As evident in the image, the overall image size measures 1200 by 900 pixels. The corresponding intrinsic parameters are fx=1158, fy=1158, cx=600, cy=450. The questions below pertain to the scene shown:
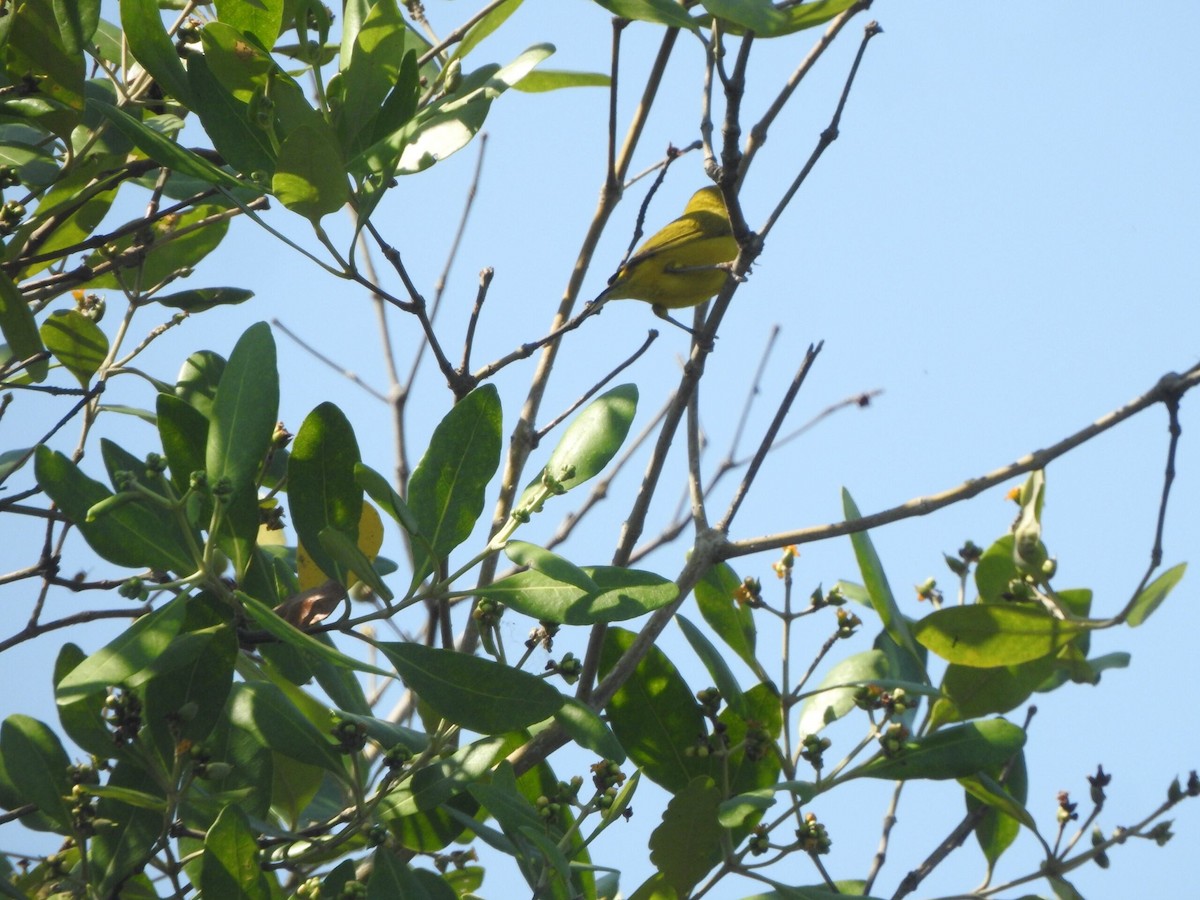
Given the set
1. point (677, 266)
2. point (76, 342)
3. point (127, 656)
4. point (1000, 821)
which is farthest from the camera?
point (677, 266)

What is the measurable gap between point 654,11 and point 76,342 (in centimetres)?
148

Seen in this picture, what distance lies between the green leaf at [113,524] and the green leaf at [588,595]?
1.55 ft

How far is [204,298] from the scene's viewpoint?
263 centimetres

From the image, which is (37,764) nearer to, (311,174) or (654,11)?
(311,174)

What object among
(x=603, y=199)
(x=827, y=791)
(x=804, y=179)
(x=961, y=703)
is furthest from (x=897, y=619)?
(x=603, y=199)

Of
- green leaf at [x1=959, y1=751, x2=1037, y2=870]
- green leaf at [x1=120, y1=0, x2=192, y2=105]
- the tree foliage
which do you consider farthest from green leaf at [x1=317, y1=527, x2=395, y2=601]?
green leaf at [x1=959, y1=751, x2=1037, y2=870]

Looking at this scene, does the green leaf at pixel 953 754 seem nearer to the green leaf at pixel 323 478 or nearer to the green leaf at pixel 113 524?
the green leaf at pixel 323 478

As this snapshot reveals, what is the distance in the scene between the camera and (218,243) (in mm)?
2879

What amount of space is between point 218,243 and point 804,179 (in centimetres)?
151

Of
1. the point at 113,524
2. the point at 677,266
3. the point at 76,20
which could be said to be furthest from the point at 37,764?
the point at 677,266

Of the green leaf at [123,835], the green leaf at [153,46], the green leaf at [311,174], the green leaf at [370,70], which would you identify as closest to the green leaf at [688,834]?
the green leaf at [123,835]

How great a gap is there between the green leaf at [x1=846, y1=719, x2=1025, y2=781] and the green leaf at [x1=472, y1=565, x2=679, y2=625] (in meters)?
0.64

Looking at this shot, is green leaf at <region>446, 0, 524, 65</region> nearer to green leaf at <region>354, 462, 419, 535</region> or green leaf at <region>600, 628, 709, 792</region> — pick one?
green leaf at <region>354, 462, 419, 535</region>

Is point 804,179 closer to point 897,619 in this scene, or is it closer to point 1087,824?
point 897,619
